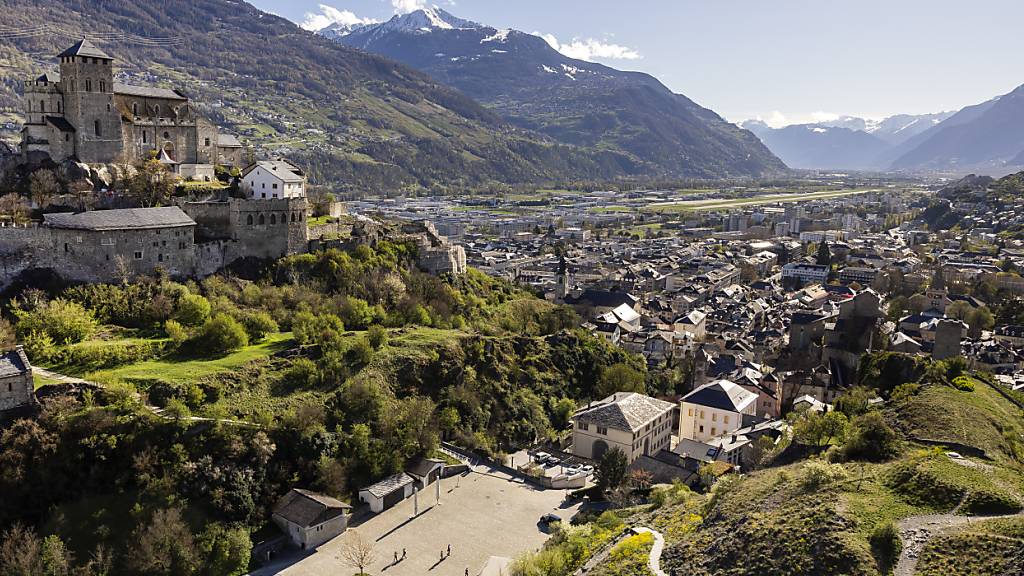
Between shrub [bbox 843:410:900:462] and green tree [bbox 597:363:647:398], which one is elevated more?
shrub [bbox 843:410:900:462]

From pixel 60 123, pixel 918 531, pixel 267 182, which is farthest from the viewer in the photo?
pixel 267 182

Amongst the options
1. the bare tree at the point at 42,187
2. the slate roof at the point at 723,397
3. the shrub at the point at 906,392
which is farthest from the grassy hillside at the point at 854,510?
the bare tree at the point at 42,187

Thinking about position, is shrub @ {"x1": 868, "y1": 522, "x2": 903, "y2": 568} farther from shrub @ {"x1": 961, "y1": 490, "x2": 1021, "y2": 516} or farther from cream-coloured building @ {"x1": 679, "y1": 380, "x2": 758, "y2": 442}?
cream-coloured building @ {"x1": 679, "y1": 380, "x2": 758, "y2": 442}

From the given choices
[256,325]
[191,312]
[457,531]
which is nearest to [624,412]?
[457,531]

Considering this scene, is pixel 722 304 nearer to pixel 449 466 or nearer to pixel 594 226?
pixel 449 466

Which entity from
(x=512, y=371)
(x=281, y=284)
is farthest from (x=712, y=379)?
(x=281, y=284)

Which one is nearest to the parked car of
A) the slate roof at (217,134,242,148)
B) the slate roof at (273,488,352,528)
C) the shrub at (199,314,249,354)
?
the slate roof at (273,488,352,528)

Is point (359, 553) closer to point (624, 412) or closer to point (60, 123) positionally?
point (624, 412)
